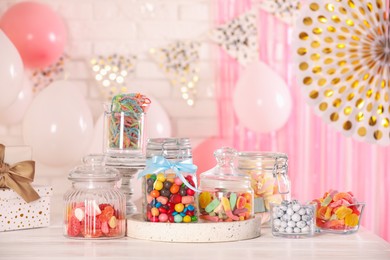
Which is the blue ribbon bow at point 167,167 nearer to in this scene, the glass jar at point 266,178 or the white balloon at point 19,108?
the glass jar at point 266,178

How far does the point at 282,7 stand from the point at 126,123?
2410 millimetres

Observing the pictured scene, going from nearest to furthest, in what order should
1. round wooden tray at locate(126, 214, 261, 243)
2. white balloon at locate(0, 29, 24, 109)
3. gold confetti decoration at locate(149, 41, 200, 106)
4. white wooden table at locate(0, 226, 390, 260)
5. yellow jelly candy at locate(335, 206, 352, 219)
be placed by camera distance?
white wooden table at locate(0, 226, 390, 260)
round wooden tray at locate(126, 214, 261, 243)
yellow jelly candy at locate(335, 206, 352, 219)
white balloon at locate(0, 29, 24, 109)
gold confetti decoration at locate(149, 41, 200, 106)

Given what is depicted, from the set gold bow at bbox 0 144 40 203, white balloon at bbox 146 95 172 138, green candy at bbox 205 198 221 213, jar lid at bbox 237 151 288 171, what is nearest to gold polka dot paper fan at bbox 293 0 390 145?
jar lid at bbox 237 151 288 171

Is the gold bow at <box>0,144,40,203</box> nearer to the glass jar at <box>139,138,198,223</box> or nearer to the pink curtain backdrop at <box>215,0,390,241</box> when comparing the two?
the glass jar at <box>139,138,198,223</box>

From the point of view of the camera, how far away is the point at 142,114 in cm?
183

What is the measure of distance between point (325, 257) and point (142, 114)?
62cm

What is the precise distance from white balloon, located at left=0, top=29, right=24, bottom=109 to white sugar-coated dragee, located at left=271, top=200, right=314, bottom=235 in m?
1.63

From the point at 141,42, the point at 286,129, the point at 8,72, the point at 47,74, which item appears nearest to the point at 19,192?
the point at 8,72

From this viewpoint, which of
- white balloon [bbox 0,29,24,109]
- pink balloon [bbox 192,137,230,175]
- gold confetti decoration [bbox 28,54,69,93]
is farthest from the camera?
gold confetti decoration [bbox 28,54,69,93]

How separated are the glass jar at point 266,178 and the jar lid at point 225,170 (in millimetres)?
139

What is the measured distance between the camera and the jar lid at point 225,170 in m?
1.66

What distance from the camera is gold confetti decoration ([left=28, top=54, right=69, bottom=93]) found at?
12.7 ft

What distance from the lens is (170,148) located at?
5.49 feet

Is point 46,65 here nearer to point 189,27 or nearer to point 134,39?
point 134,39
